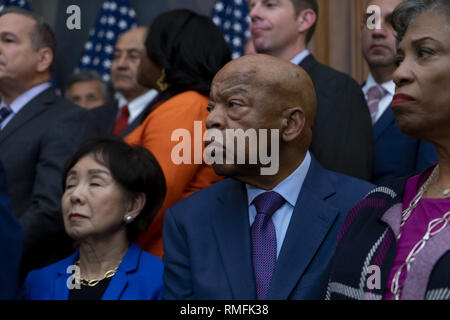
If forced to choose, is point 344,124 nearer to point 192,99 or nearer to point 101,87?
point 192,99

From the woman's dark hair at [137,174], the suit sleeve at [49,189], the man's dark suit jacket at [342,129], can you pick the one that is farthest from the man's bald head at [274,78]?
the suit sleeve at [49,189]

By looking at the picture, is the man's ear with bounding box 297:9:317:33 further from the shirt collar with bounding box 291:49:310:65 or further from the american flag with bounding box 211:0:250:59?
the american flag with bounding box 211:0:250:59

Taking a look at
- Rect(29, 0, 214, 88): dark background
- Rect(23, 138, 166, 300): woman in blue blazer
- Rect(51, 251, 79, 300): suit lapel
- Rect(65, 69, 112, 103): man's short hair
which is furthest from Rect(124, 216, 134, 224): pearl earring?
Rect(29, 0, 214, 88): dark background

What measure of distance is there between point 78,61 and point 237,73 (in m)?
5.14

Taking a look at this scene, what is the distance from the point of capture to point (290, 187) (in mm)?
2695

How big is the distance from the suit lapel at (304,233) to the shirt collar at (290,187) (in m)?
0.02

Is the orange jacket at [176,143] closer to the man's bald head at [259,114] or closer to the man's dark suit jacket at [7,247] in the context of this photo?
the man's bald head at [259,114]

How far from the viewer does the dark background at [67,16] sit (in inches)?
280

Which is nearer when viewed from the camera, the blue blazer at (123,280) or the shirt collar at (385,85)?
the blue blazer at (123,280)

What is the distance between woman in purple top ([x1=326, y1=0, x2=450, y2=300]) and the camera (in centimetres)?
200

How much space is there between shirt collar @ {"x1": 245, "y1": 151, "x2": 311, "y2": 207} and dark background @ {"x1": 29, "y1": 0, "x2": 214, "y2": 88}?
428 cm

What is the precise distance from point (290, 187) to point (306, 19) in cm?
139
